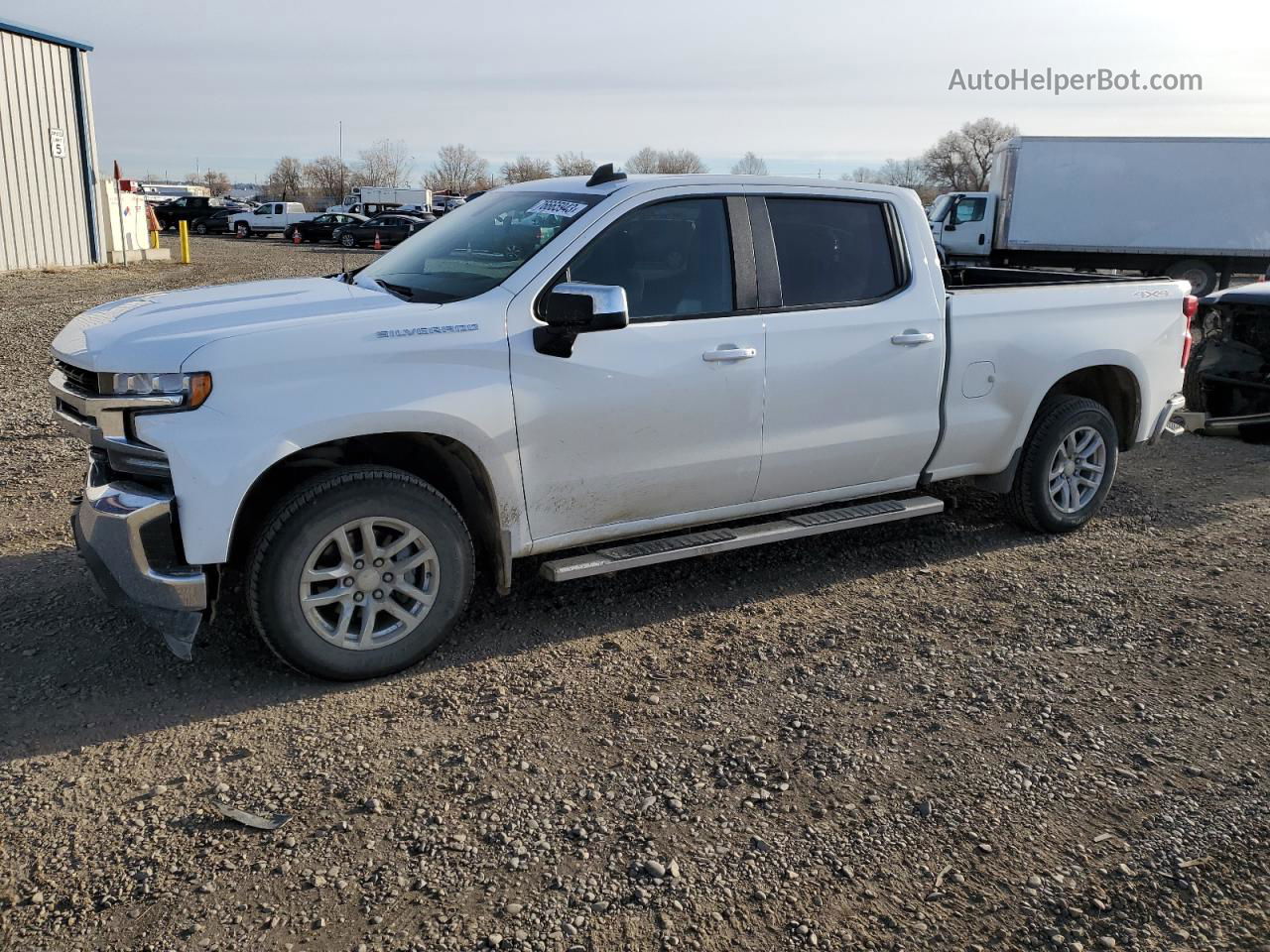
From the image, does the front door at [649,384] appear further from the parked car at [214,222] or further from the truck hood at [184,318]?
the parked car at [214,222]

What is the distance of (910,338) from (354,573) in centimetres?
283

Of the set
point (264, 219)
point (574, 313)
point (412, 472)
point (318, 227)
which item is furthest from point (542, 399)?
point (264, 219)

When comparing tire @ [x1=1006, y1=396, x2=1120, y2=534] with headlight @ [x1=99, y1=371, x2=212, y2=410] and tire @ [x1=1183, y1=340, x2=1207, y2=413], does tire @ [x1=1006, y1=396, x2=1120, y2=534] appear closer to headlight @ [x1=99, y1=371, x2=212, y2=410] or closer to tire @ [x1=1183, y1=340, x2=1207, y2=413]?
tire @ [x1=1183, y1=340, x2=1207, y2=413]

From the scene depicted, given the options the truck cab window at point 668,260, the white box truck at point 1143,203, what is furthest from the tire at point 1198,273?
the truck cab window at point 668,260

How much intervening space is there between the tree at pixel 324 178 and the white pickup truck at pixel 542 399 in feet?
298

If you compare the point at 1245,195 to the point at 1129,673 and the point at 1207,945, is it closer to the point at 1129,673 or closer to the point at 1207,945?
the point at 1129,673

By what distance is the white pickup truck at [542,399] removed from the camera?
12.3 ft

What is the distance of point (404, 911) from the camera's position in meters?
2.83

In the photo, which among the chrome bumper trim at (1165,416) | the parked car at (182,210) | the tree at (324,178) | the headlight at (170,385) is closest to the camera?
the headlight at (170,385)

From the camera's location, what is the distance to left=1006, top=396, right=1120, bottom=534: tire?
5.82 metres

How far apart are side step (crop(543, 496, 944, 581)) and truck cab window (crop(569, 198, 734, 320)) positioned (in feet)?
3.27

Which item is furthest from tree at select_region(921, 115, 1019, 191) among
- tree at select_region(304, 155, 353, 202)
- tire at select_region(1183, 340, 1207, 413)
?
tire at select_region(1183, 340, 1207, 413)

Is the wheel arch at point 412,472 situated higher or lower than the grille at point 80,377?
lower

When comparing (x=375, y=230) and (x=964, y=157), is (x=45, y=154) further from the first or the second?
(x=964, y=157)
